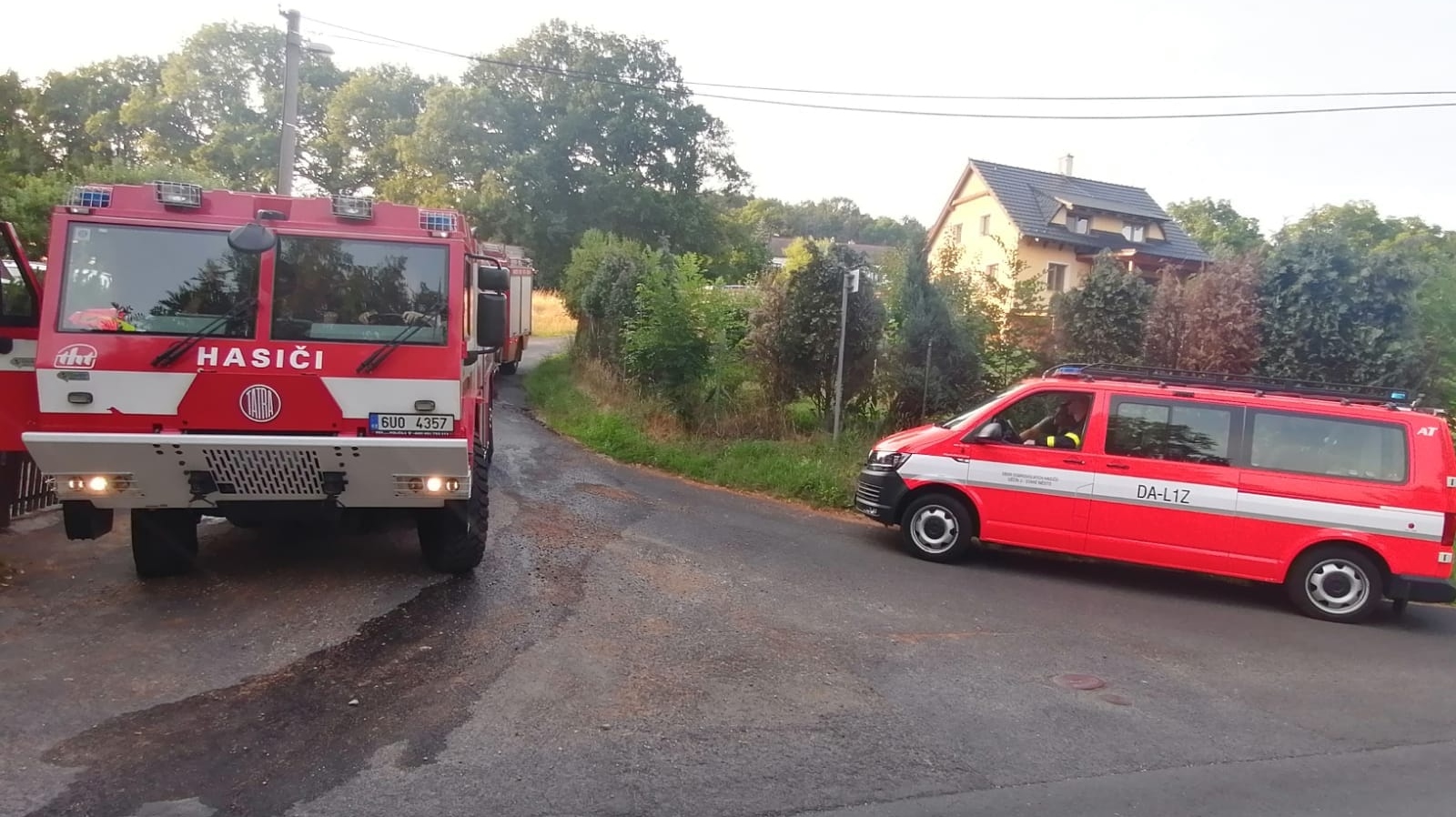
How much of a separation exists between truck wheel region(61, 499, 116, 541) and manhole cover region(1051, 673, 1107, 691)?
6.20 m

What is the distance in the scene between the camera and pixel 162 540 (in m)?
6.66

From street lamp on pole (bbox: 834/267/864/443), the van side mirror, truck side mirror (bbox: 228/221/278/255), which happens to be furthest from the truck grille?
street lamp on pole (bbox: 834/267/864/443)

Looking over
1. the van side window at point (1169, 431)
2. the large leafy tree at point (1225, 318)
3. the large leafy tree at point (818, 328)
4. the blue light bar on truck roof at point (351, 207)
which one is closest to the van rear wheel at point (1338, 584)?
the van side window at point (1169, 431)

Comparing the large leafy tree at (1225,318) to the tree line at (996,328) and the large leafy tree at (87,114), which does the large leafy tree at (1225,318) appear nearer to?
the tree line at (996,328)

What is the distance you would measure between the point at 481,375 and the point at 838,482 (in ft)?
14.4

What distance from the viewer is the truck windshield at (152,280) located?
5.90 m

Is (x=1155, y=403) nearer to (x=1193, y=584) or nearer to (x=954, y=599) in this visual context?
(x=1193, y=584)

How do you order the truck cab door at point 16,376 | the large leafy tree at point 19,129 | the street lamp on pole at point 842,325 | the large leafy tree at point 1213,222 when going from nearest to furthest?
the truck cab door at point 16,376 → the street lamp on pole at point 842,325 → the large leafy tree at point 19,129 → the large leafy tree at point 1213,222

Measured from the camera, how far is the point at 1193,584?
8.55 metres

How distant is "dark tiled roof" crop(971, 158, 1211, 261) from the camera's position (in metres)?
33.0

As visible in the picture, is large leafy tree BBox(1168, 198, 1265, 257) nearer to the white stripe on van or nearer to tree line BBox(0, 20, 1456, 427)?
tree line BBox(0, 20, 1456, 427)

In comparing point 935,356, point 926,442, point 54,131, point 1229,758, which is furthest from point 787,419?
point 54,131

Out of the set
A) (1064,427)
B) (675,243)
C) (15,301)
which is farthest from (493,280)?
(675,243)

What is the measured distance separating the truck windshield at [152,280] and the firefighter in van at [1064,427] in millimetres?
6333
